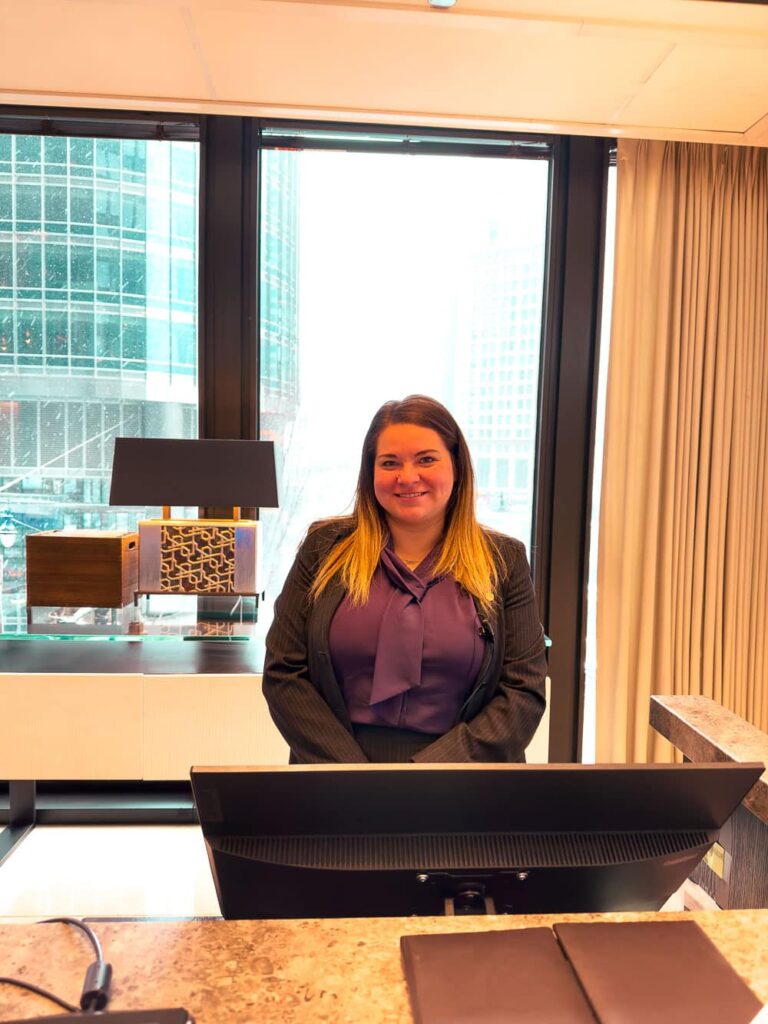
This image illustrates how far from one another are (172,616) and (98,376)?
1033mm

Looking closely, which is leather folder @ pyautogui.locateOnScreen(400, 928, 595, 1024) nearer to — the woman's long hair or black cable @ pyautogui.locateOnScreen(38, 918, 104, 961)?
black cable @ pyautogui.locateOnScreen(38, 918, 104, 961)

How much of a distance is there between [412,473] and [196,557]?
55.0 inches

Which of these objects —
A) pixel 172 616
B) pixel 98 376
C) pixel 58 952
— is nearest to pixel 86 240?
pixel 98 376

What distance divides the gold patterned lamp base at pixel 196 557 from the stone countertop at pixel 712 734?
61.1 inches

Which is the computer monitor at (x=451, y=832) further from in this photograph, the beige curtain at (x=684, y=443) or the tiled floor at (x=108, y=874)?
the beige curtain at (x=684, y=443)

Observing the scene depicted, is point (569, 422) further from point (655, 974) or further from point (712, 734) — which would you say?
point (655, 974)

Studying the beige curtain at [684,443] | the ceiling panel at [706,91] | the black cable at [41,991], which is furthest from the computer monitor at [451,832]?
the beige curtain at [684,443]

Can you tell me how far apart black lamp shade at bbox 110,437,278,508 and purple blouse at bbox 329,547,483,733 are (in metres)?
1.23

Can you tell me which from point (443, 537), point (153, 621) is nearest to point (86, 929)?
point (443, 537)

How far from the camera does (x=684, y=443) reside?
2.91 m

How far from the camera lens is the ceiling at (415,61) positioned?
1918 millimetres

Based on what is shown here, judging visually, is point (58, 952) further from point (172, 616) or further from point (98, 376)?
point (98, 376)

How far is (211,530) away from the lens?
2656mm

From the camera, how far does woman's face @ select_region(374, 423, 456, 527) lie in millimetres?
1468
